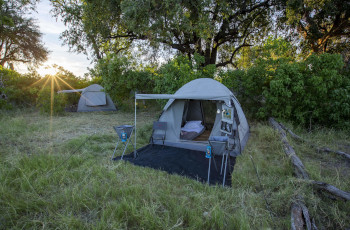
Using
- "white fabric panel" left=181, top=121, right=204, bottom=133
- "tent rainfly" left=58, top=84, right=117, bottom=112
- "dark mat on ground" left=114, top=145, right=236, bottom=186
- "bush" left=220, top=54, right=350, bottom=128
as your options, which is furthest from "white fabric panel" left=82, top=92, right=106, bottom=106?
"bush" left=220, top=54, right=350, bottom=128

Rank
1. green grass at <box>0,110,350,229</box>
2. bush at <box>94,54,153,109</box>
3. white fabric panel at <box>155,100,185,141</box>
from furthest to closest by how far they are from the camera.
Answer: bush at <box>94,54,153,109</box>, white fabric panel at <box>155,100,185,141</box>, green grass at <box>0,110,350,229</box>

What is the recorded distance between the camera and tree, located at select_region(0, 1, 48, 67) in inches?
468

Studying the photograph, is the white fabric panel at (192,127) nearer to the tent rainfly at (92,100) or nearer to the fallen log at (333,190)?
the fallen log at (333,190)

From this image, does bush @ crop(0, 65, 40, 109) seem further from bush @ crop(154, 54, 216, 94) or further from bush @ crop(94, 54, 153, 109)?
bush @ crop(154, 54, 216, 94)

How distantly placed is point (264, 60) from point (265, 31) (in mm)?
4802

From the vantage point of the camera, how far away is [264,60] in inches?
276

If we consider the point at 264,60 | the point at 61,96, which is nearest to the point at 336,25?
the point at 264,60

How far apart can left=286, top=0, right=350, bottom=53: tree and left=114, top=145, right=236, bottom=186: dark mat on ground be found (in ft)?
23.2

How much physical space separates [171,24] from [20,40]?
11472 mm

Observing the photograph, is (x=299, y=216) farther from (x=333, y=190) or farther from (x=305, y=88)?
(x=305, y=88)

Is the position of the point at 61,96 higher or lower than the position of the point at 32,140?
higher

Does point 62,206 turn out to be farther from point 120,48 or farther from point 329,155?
point 120,48

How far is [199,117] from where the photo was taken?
723 cm

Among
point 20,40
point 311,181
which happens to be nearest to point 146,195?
point 311,181
